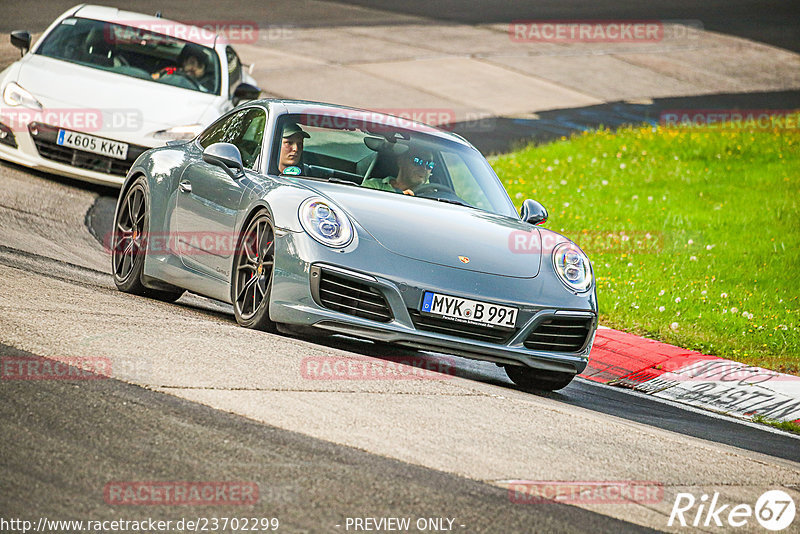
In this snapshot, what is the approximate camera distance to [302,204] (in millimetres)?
6691

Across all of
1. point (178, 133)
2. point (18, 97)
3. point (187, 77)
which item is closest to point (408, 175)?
point (178, 133)

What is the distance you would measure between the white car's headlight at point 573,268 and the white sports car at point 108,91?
5.87 metres

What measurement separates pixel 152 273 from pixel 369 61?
612 inches

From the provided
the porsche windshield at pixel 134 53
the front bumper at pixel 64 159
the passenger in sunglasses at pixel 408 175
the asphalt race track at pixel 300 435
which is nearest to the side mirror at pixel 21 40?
the porsche windshield at pixel 134 53

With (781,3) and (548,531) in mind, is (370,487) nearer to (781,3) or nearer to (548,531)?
(548,531)

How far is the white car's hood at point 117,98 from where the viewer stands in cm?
1194

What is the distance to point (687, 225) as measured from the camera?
1355 centimetres

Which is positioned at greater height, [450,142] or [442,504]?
[450,142]

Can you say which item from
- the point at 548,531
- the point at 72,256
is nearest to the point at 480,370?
the point at 72,256

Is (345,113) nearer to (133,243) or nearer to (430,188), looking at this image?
(430,188)

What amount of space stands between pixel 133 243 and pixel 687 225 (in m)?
7.10

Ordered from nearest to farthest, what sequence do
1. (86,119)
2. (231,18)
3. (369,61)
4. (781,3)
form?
(86,119) → (369,61) → (231,18) → (781,3)

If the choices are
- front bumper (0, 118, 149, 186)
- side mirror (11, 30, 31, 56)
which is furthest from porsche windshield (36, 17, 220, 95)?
front bumper (0, 118, 149, 186)

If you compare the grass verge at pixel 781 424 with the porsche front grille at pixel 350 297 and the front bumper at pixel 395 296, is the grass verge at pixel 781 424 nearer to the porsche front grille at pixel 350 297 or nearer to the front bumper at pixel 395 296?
the front bumper at pixel 395 296
